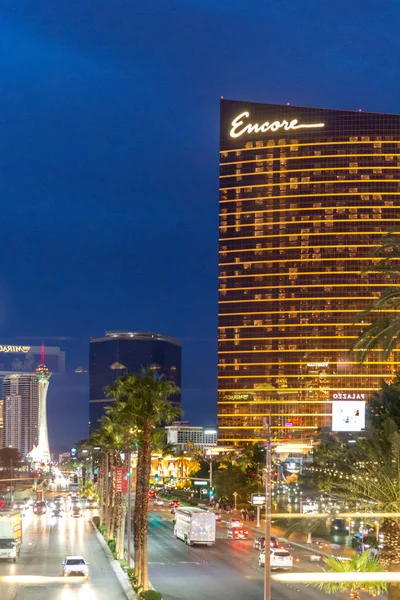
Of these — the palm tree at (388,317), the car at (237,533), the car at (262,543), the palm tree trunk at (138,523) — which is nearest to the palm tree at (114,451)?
the car at (262,543)

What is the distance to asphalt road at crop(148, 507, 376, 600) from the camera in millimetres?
57031

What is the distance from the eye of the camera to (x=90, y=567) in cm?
7031

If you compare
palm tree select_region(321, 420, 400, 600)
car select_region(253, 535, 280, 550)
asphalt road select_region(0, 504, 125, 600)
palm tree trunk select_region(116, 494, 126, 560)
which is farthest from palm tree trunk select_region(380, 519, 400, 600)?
palm tree trunk select_region(116, 494, 126, 560)

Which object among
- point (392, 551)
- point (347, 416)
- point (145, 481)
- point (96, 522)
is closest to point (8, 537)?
point (145, 481)

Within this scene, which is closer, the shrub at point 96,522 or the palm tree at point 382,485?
the palm tree at point 382,485

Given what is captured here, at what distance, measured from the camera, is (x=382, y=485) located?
32.6 meters

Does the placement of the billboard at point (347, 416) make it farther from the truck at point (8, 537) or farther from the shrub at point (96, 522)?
the truck at point (8, 537)

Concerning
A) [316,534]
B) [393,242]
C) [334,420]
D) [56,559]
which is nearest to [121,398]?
[56,559]

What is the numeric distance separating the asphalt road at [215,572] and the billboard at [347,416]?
24.9 meters

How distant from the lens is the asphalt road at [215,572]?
5703 centimetres

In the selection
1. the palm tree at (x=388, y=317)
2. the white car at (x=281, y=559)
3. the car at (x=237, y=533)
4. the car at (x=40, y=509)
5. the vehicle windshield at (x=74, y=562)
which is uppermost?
the palm tree at (x=388, y=317)

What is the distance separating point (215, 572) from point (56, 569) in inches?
398

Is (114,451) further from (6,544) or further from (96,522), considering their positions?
(6,544)

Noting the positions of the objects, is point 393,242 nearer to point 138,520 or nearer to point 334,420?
point 138,520
